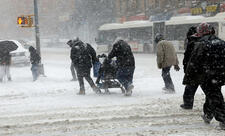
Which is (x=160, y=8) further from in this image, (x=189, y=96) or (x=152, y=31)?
(x=189, y=96)

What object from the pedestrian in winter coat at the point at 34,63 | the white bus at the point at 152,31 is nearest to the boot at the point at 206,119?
the pedestrian in winter coat at the point at 34,63

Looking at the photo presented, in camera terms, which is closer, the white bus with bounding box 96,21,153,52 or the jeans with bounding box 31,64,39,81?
the jeans with bounding box 31,64,39,81

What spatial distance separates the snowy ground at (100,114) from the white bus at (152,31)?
53.5 feet

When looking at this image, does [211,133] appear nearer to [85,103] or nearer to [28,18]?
[85,103]

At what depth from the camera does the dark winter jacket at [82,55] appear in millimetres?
8922

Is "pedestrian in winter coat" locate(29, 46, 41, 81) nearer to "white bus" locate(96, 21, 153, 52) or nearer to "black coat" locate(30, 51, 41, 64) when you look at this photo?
"black coat" locate(30, 51, 41, 64)

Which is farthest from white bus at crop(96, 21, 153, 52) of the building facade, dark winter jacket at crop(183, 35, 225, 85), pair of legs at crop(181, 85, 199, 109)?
dark winter jacket at crop(183, 35, 225, 85)

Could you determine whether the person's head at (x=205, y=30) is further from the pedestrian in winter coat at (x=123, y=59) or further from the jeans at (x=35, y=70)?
the jeans at (x=35, y=70)

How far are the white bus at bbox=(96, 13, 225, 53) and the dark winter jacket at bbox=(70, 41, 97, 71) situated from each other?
17.3 m

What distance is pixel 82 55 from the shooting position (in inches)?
351

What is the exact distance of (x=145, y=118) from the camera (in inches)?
245

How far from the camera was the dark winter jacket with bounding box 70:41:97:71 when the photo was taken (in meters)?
8.92

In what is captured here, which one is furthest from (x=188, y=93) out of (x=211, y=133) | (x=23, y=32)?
(x=23, y=32)

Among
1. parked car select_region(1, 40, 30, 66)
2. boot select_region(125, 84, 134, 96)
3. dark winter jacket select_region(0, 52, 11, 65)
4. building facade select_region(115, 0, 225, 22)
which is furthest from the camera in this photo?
building facade select_region(115, 0, 225, 22)
